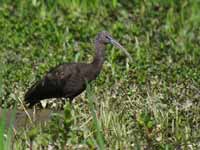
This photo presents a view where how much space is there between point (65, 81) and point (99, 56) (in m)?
0.49

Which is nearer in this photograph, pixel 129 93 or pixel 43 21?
pixel 129 93

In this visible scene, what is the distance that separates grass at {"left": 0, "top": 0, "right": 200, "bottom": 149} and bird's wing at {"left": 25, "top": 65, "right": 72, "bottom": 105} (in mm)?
203

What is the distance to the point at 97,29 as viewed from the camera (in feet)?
46.9

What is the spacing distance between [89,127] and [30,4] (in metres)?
7.08

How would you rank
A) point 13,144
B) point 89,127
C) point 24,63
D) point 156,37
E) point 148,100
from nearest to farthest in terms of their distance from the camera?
1. point 13,144
2. point 89,127
3. point 148,100
4. point 24,63
5. point 156,37

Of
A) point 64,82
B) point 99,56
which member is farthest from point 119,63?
point 64,82

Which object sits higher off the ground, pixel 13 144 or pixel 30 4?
pixel 30 4

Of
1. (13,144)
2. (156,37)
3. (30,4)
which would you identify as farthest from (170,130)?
(30,4)

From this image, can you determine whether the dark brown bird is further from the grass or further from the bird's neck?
the grass

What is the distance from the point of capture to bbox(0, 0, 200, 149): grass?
8008 mm

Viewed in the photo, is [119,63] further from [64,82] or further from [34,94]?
[34,94]

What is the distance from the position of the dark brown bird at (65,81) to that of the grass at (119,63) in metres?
0.19

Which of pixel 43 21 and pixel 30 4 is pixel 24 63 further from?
pixel 30 4

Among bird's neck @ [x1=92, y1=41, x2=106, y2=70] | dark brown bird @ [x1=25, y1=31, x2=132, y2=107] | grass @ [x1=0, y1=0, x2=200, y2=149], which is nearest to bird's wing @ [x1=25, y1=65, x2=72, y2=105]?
dark brown bird @ [x1=25, y1=31, x2=132, y2=107]
